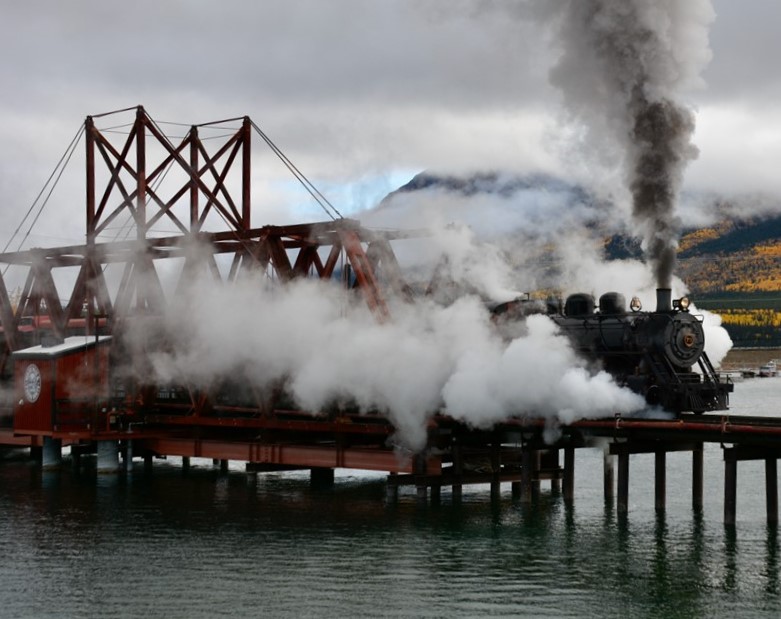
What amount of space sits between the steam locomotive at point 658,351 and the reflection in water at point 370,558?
5.46 m

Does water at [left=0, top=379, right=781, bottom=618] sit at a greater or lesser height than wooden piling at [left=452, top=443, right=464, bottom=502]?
lesser

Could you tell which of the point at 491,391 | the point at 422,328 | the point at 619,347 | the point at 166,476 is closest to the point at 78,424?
the point at 166,476

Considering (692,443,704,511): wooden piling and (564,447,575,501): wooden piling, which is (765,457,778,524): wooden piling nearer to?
(692,443,704,511): wooden piling

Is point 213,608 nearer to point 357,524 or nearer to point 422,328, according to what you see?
point 357,524

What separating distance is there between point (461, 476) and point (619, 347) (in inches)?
400

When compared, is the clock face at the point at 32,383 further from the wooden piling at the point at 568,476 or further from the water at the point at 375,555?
the wooden piling at the point at 568,476

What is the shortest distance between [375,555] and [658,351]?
553 inches

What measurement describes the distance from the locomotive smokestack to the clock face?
37.7m

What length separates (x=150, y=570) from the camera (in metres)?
41.6

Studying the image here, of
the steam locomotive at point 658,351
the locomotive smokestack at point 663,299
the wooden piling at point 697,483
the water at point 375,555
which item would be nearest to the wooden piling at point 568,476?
the water at point 375,555

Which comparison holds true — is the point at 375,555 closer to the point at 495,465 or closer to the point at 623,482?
the point at 623,482

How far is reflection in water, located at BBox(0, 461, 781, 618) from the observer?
3644cm

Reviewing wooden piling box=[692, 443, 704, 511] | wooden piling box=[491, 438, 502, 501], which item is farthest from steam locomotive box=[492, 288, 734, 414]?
wooden piling box=[491, 438, 502, 501]

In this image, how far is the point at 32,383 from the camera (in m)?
69.6
